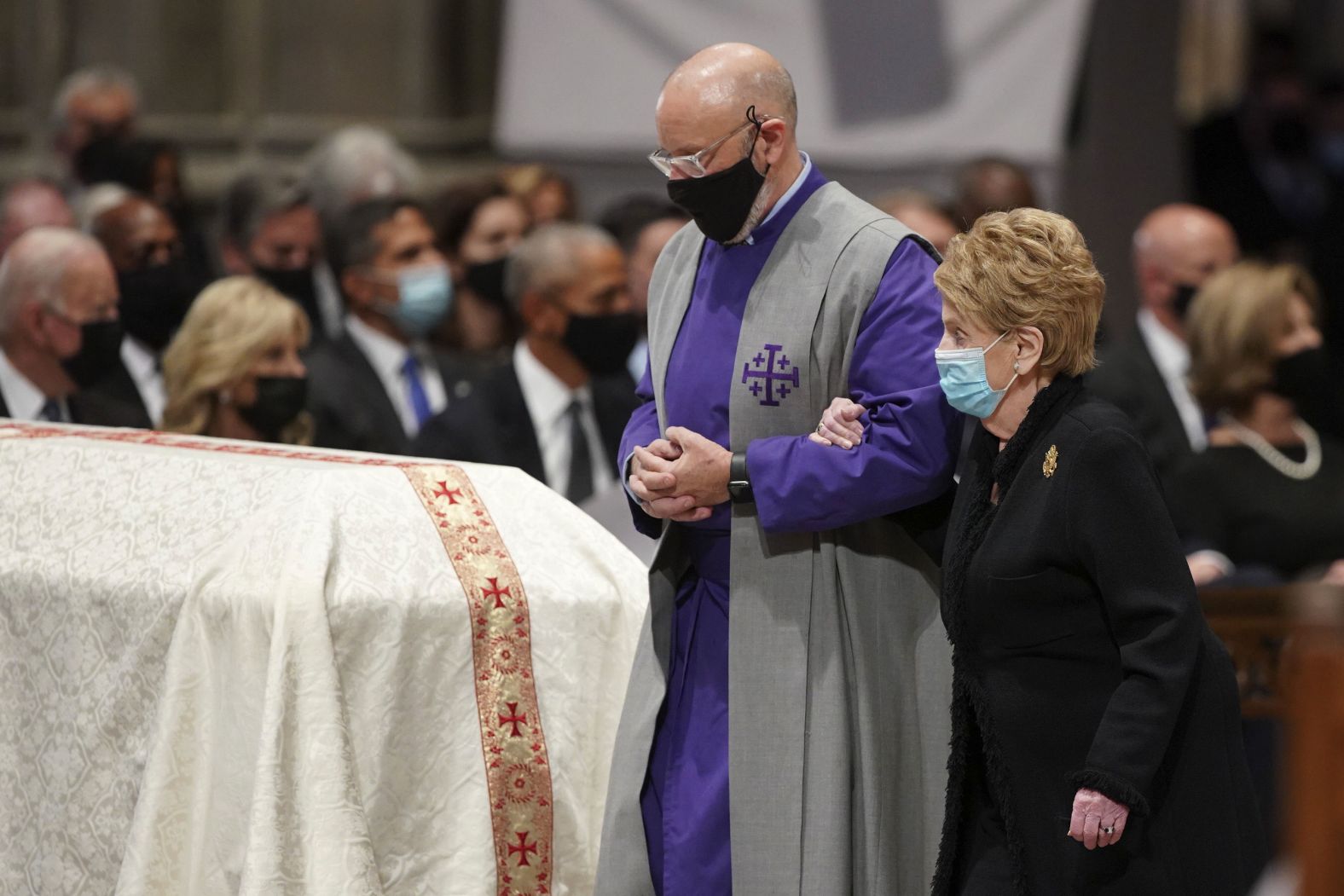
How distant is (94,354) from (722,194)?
289 centimetres

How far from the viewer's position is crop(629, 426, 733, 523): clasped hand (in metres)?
3.73

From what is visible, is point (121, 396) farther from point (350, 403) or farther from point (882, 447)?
point (882, 447)

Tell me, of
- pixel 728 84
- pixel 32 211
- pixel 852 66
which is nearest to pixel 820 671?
pixel 728 84

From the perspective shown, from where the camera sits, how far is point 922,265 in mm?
3824

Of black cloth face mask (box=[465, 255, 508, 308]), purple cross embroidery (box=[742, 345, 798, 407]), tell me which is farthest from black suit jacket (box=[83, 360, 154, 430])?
purple cross embroidery (box=[742, 345, 798, 407])

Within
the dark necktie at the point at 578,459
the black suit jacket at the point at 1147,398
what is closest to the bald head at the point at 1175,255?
the black suit jacket at the point at 1147,398

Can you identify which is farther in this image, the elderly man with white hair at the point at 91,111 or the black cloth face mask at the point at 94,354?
the elderly man with white hair at the point at 91,111

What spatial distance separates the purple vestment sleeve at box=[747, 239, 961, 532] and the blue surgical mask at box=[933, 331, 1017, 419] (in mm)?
193

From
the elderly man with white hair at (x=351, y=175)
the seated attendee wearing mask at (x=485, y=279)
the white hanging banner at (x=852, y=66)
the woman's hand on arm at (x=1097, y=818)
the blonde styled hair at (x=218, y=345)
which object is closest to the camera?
the woman's hand on arm at (x=1097, y=818)

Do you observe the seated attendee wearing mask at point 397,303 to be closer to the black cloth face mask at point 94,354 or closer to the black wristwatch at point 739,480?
the black cloth face mask at point 94,354

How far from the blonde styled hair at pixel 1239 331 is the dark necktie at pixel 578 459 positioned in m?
1.87

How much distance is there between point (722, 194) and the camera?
3809mm

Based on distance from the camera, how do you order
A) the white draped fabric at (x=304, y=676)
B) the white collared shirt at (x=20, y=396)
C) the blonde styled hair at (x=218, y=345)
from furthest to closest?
the white collared shirt at (x=20, y=396) < the blonde styled hair at (x=218, y=345) < the white draped fabric at (x=304, y=676)

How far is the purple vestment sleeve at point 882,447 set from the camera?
11.9ft
